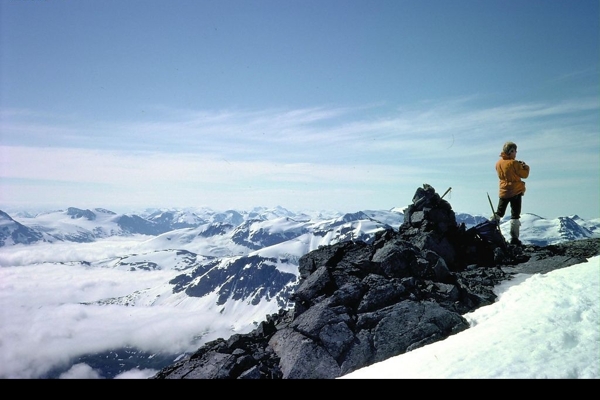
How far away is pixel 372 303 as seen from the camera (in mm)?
14812

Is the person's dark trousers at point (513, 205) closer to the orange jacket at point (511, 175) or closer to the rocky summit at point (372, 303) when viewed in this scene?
the orange jacket at point (511, 175)

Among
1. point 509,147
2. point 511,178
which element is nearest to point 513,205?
point 511,178

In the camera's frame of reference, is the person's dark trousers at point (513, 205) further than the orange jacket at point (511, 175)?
Yes

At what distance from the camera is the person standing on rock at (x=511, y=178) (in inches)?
688

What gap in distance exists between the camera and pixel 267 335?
53.8 feet

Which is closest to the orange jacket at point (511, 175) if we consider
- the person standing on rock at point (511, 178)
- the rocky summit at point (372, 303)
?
the person standing on rock at point (511, 178)

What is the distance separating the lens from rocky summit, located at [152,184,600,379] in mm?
12586

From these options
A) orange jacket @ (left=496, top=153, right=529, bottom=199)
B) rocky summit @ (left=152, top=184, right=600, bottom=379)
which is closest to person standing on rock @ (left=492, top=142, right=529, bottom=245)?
orange jacket @ (left=496, top=153, right=529, bottom=199)

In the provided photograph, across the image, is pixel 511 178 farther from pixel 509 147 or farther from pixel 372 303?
pixel 372 303

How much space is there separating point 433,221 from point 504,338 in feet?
48.5

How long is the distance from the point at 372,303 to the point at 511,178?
1079cm

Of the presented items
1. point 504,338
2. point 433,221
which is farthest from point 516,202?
point 504,338
